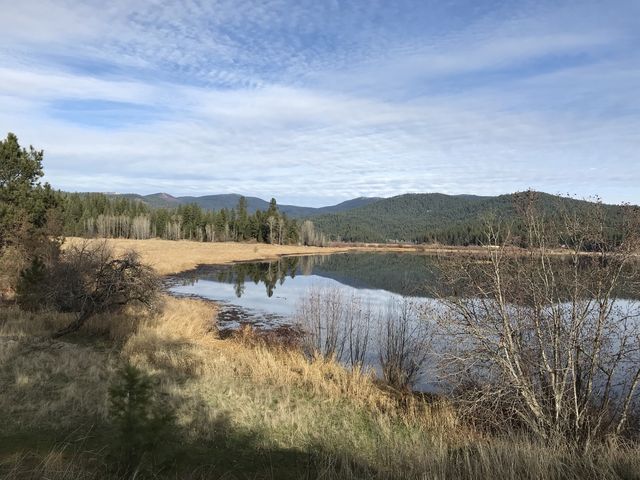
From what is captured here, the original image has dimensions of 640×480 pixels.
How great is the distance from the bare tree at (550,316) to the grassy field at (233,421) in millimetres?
1320

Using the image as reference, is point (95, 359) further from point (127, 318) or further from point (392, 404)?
point (392, 404)

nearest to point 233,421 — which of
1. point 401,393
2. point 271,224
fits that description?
point 401,393

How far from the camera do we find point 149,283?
17.7 metres

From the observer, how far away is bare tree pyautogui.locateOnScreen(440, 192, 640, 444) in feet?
29.6

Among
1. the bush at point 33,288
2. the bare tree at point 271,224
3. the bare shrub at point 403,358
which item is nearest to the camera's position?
the bare shrub at point 403,358

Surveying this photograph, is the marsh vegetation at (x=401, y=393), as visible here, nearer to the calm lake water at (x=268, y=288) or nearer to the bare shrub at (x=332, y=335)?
the bare shrub at (x=332, y=335)

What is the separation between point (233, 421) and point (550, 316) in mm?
7246

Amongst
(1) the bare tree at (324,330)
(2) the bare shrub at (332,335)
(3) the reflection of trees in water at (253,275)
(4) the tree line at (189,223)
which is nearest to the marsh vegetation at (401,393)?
(2) the bare shrub at (332,335)

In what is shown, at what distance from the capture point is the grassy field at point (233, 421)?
609 cm

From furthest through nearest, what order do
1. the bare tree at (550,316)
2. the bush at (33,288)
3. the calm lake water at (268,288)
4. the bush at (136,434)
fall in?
the calm lake water at (268,288)
the bush at (33,288)
the bare tree at (550,316)
the bush at (136,434)

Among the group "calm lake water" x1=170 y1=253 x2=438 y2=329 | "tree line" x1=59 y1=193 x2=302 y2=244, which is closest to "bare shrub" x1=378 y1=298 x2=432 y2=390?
"calm lake water" x1=170 y1=253 x2=438 y2=329

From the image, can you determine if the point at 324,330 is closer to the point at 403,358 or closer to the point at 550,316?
the point at 403,358

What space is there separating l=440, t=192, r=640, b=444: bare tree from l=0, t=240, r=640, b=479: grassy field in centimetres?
132

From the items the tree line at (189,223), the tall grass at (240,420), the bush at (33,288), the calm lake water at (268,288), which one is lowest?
the calm lake water at (268,288)
